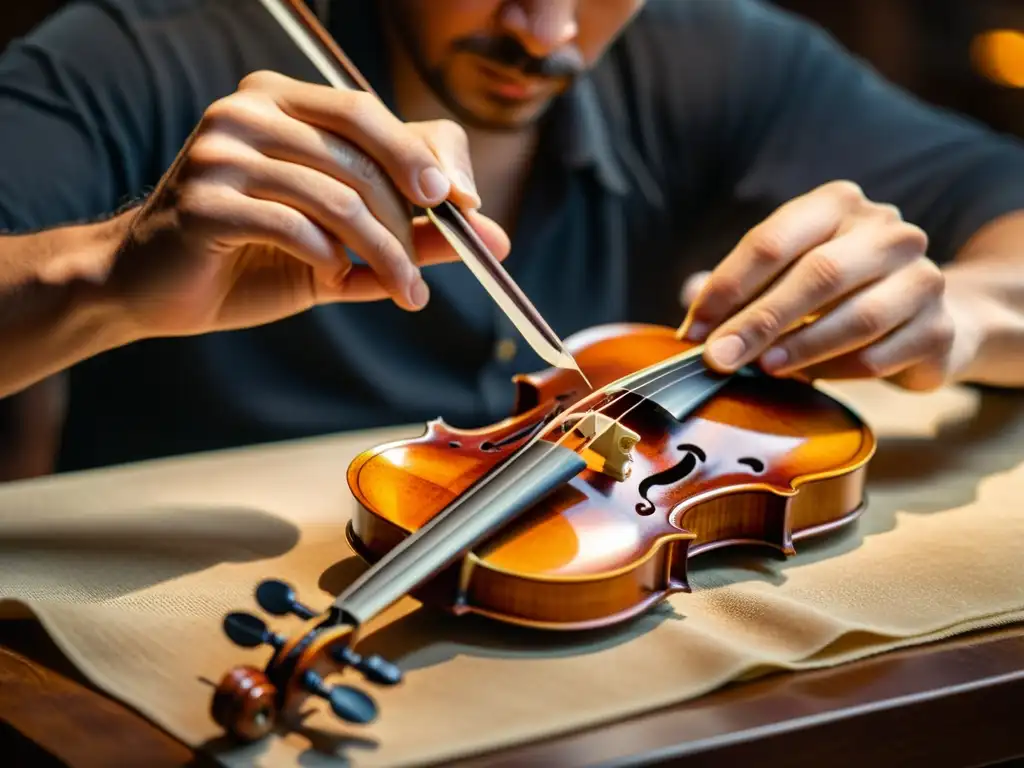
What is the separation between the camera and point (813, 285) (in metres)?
0.83

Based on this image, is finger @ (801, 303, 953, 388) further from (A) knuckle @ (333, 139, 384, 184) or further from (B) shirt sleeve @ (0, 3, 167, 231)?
(B) shirt sleeve @ (0, 3, 167, 231)

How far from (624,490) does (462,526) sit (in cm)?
13

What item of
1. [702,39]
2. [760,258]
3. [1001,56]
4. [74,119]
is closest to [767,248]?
[760,258]

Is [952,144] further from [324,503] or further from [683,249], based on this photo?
[324,503]

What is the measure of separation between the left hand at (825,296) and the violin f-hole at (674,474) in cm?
10

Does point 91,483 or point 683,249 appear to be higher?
point 683,249

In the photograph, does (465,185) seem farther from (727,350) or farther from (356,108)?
(727,350)

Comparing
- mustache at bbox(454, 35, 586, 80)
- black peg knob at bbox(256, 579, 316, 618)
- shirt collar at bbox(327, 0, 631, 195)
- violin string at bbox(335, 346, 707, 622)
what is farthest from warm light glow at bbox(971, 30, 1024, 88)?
black peg knob at bbox(256, 579, 316, 618)

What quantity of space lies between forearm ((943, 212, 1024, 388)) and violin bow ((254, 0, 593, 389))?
0.41m

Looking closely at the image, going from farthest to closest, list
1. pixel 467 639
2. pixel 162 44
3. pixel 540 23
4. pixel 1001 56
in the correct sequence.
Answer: pixel 1001 56, pixel 162 44, pixel 540 23, pixel 467 639

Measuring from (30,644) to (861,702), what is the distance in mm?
428

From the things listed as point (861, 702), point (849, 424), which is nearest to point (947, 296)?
point (849, 424)

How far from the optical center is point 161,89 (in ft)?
4.05

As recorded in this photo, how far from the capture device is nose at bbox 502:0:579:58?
1.12 m
